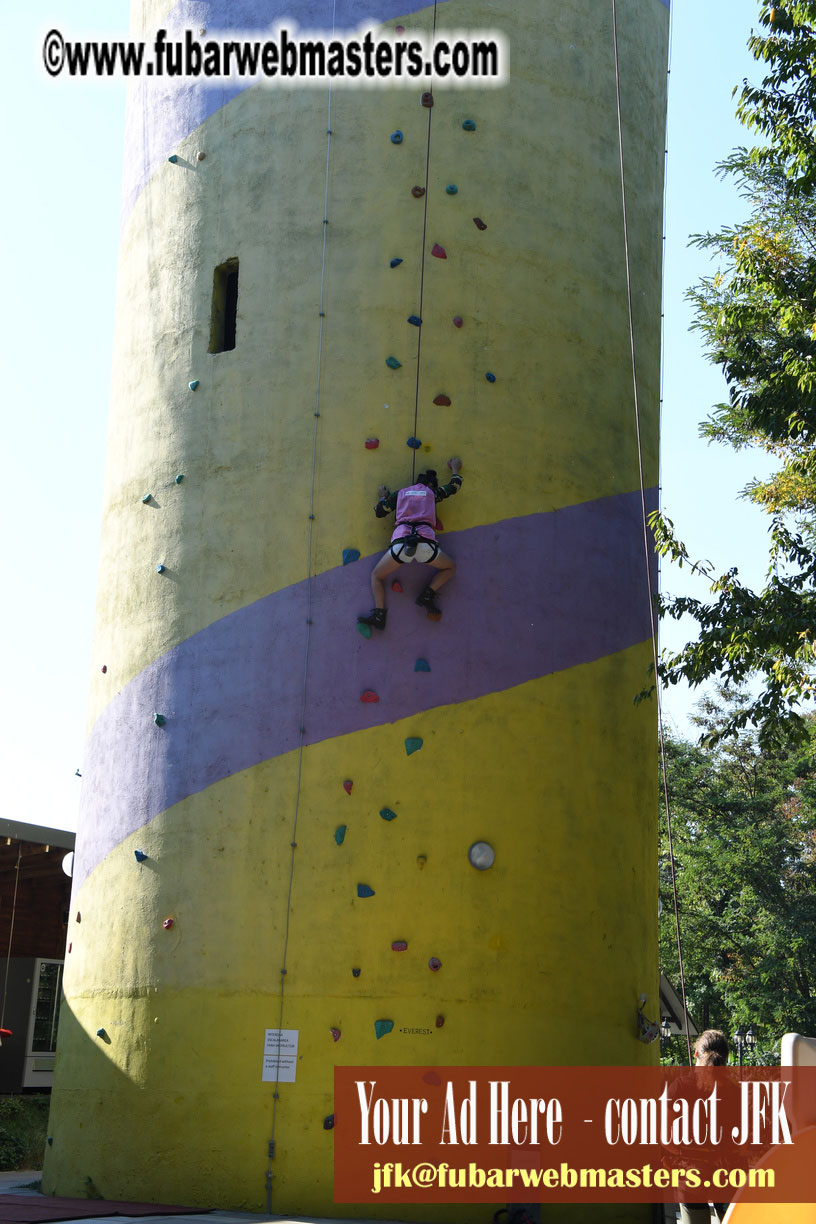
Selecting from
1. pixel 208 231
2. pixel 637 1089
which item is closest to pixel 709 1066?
pixel 637 1089

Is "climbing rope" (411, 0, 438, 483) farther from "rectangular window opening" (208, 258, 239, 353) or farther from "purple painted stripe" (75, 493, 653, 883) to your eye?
"rectangular window opening" (208, 258, 239, 353)

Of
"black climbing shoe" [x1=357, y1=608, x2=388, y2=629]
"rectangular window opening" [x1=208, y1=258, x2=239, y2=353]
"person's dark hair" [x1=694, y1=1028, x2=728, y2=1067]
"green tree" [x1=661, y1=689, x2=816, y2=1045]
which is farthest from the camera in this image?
"green tree" [x1=661, y1=689, x2=816, y2=1045]

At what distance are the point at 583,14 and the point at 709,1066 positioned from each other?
1040 centimetres

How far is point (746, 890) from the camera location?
84.2ft

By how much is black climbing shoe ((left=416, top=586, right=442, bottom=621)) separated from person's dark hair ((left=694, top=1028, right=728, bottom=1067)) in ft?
14.4

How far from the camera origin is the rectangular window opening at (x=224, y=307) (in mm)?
12266

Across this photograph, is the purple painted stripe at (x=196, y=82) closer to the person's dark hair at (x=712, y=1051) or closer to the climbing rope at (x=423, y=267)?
the climbing rope at (x=423, y=267)

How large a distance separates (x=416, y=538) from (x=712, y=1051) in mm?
4728

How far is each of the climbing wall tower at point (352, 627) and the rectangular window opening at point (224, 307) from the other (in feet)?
0.13

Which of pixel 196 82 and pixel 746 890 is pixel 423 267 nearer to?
pixel 196 82

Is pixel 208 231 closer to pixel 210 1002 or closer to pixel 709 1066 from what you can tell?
pixel 210 1002

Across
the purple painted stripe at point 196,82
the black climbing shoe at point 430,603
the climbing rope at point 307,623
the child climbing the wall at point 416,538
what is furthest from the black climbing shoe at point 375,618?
the purple painted stripe at point 196,82

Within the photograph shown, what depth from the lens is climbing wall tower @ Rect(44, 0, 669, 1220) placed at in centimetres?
1038

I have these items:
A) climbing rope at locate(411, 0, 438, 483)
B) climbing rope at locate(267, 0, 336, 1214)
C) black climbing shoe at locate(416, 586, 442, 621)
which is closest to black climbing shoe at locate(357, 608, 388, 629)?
black climbing shoe at locate(416, 586, 442, 621)
